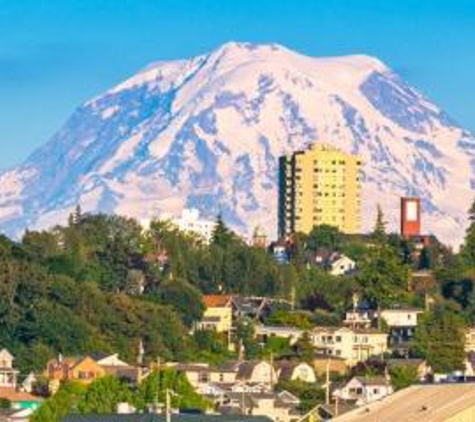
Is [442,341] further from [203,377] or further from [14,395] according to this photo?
[14,395]

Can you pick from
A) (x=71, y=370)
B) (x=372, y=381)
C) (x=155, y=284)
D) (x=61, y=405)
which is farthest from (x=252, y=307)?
(x=61, y=405)

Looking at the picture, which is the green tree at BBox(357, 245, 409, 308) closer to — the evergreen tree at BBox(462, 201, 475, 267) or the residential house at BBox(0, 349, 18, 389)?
the evergreen tree at BBox(462, 201, 475, 267)

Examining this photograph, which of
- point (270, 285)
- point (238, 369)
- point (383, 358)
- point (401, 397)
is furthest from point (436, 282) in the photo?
point (401, 397)

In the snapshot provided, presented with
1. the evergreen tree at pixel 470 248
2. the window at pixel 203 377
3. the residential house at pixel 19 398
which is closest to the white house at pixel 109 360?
the window at pixel 203 377

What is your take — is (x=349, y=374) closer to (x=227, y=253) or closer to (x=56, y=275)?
(x=56, y=275)

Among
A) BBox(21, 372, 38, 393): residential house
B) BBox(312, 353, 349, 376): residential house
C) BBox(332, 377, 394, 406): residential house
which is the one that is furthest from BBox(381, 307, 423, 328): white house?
BBox(21, 372, 38, 393): residential house

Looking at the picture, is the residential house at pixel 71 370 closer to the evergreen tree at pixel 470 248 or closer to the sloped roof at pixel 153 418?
the evergreen tree at pixel 470 248
